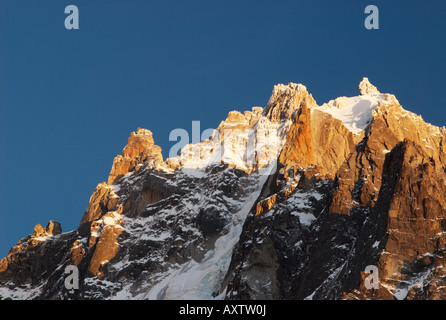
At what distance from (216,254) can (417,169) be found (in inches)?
2585

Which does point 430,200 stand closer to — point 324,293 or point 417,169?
point 417,169
